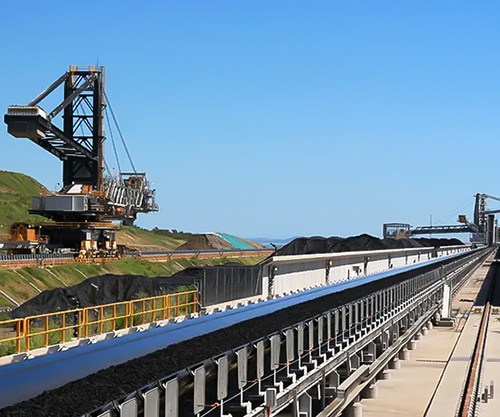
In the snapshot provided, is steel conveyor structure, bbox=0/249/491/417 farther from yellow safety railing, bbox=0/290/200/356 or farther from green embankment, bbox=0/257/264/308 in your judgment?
green embankment, bbox=0/257/264/308

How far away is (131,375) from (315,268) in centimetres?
3865

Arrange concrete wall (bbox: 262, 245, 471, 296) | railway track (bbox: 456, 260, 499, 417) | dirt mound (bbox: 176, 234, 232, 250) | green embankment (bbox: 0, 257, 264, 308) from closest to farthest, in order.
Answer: railway track (bbox: 456, 260, 499, 417) → concrete wall (bbox: 262, 245, 471, 296) → green embankment (bbox: 0, 257, 264, 308) → dirt mound (bbox: 176, 234, 232, 250)

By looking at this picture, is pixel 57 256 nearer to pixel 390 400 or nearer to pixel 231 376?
pixel 390 400

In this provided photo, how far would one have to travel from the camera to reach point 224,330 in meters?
17.5

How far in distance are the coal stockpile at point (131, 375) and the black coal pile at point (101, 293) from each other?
1709 cm

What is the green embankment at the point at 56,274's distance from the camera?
177 ft

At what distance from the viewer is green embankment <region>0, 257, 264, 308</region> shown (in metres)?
53.9

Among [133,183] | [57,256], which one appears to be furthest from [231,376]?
[133,183]

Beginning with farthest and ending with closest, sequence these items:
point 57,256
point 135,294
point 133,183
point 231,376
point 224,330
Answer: point 133,183 → point 57,256 → point 135,294 → point 224,330 → point 231,376

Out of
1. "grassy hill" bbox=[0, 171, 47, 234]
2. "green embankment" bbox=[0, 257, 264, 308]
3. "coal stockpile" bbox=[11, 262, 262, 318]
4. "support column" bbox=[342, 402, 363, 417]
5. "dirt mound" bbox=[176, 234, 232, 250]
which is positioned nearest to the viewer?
"support column" bbox=[342, 402, 363, 417]

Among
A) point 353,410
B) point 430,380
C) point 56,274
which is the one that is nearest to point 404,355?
point 430,380

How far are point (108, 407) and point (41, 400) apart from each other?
994 millimetres

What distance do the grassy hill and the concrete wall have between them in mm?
44761

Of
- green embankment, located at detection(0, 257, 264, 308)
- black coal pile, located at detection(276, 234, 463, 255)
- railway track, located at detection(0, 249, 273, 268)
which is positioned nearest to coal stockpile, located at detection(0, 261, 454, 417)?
green embankment, located at detection(0, 257, 264, 308)
